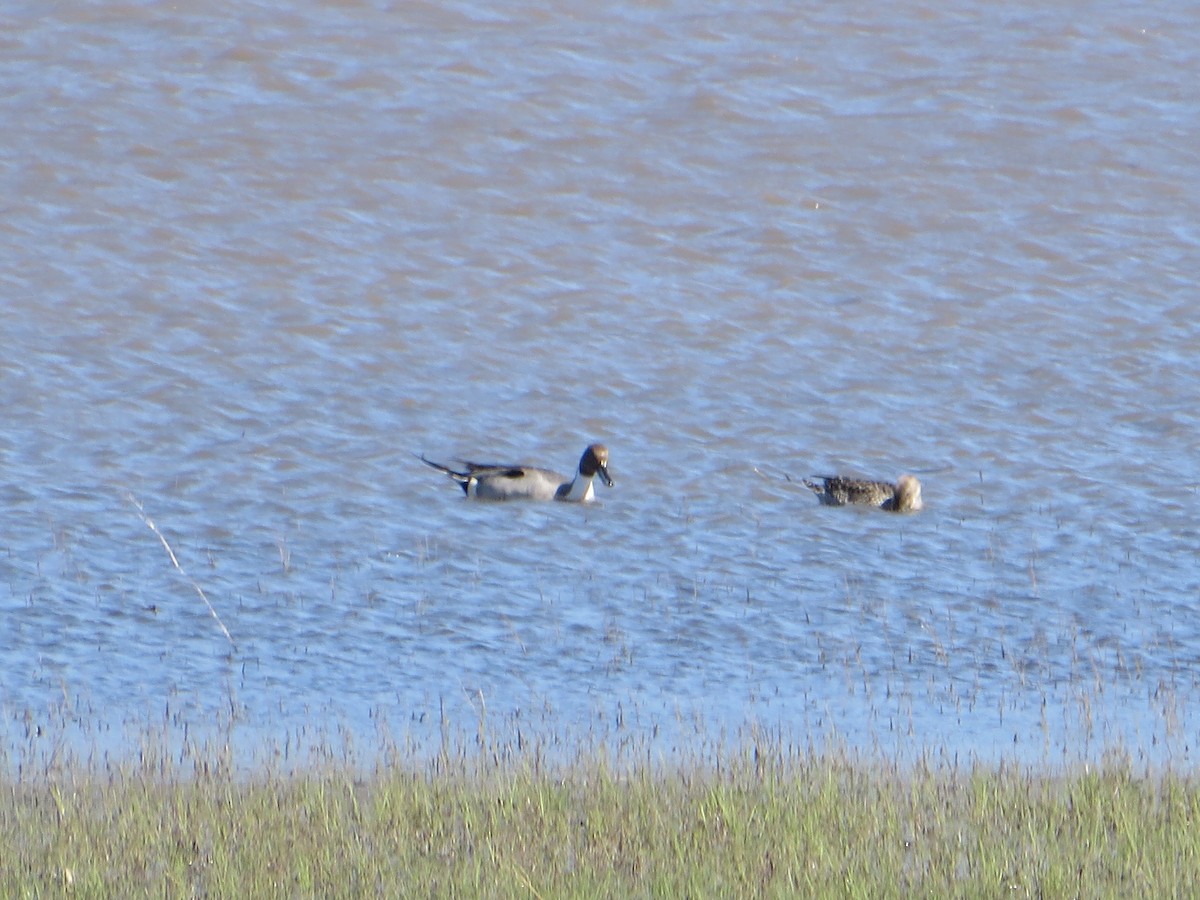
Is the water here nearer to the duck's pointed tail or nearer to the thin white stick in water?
the thin white stick in water

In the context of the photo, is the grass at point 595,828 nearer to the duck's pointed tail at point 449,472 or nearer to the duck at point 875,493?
the duck at point 875,493

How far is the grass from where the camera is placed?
532 centimetres

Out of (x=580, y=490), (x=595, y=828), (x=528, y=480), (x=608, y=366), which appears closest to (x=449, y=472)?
(x=528, y=480)

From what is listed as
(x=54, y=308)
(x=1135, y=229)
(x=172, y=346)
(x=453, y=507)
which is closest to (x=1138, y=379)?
(x=1135, y=229)

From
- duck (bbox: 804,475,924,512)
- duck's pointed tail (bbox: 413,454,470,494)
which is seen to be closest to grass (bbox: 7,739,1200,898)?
duck (bbox: 804,475,924,512)

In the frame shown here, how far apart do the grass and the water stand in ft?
2.00

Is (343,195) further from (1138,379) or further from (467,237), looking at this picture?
(1138,379)

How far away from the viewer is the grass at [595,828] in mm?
5316

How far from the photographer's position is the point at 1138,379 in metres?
13.0

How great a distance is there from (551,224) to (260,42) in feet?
14.8

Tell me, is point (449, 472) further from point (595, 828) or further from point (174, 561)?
point (595, 828)

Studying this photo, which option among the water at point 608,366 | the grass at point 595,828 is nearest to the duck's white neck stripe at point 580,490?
the water at point 608,366

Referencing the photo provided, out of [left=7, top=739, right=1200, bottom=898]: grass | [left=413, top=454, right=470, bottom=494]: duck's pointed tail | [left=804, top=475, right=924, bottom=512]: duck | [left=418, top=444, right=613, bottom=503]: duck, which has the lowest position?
[left=413, top=454, right=470, bottom=494]: duck's pointed tail

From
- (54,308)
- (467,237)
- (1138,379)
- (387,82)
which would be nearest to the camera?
(1138,379)
